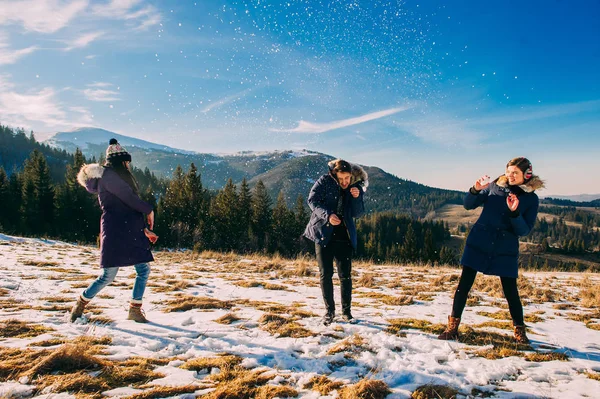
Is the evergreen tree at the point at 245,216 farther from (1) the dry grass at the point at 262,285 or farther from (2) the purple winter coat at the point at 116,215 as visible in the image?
(2) the purple winter coat at the point at 116,215

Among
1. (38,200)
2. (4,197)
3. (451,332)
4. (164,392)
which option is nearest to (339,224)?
(451,332)

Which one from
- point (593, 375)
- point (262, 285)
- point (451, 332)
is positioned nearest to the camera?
point (593, 375)

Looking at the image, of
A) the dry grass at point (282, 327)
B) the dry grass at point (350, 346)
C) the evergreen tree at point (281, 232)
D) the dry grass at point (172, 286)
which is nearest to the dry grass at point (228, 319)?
the dry grass at point (282, 327)

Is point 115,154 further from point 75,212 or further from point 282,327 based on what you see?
point 75,212

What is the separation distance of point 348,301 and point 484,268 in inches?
77.2

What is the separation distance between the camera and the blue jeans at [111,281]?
429 cm

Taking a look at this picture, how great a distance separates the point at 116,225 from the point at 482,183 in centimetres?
502

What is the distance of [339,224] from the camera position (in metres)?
4.76

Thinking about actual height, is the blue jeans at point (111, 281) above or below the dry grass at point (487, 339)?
above

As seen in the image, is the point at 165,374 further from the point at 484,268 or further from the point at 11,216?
the point at 11,216

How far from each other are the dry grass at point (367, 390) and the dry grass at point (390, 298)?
3.66m

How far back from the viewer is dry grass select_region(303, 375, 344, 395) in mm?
2695

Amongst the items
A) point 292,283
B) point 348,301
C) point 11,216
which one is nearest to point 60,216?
point 11,216

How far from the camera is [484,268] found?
4180mm
